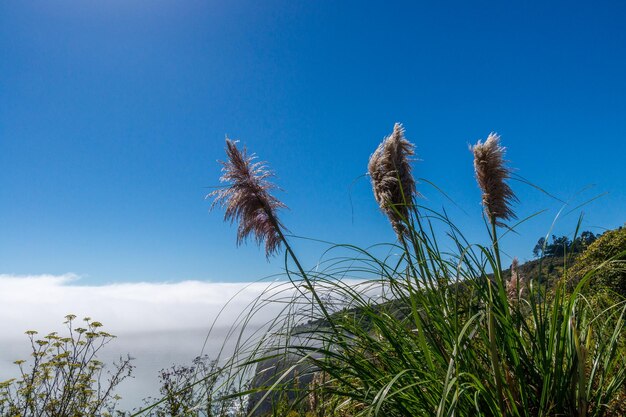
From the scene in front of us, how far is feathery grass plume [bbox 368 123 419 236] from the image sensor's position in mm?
3564

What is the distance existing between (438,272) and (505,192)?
113cm

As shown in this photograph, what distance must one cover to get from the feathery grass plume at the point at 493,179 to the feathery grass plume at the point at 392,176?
0.57 meters

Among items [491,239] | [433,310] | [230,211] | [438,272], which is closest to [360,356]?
[433,310]

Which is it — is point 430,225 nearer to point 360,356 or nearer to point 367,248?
point 367,248

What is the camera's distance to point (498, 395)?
222 centimetres

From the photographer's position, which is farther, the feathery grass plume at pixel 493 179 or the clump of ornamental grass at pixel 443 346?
the feathery grass plume at pixel 493 179

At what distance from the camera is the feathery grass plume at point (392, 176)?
3.56 metres

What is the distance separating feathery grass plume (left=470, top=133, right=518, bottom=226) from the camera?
3811 millimetres

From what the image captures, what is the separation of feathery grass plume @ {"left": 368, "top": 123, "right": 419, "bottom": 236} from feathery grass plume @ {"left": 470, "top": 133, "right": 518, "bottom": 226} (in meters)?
0.57

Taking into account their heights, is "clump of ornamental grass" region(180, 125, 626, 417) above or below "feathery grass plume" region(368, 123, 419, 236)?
below

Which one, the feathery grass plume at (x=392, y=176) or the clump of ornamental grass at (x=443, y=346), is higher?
the feathery grass plume at (x=392, y=176)

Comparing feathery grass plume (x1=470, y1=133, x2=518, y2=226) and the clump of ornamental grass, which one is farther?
feathery grass plume (x1=470, y1=133, x2=518, y2=226)

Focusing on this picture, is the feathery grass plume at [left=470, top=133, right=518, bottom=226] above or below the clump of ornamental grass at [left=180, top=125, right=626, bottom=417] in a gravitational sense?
above

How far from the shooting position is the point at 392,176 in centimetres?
363
